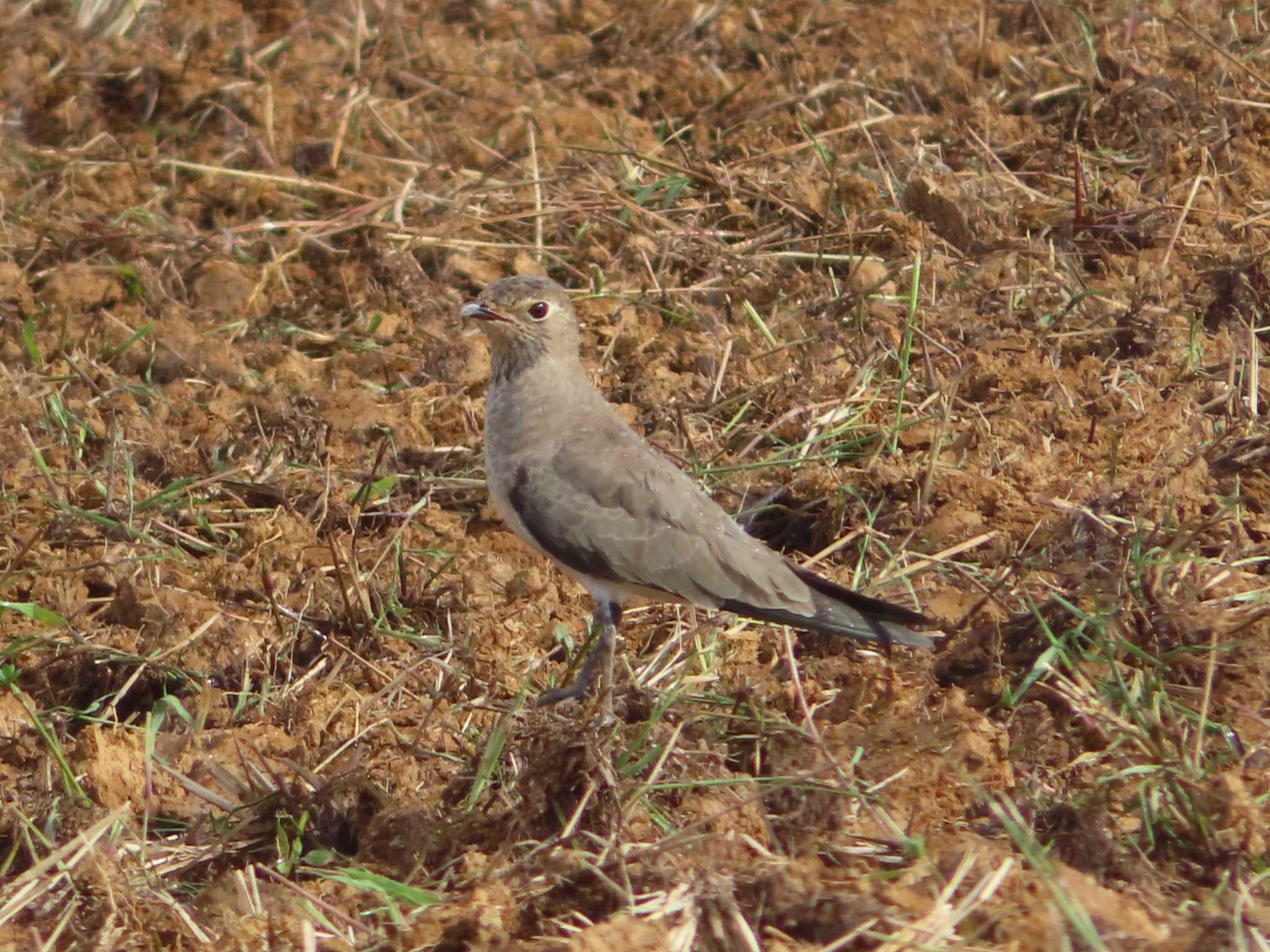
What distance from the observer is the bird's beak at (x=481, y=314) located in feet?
16.9

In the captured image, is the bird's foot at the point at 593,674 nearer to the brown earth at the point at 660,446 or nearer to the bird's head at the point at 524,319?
the brown earth at the point at 660,446

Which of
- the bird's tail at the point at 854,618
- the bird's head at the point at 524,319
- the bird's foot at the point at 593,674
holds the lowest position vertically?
the bird's foot at the point at 593,674

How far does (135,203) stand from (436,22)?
6.92 feet

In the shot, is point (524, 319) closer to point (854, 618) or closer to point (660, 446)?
point (660, 446)

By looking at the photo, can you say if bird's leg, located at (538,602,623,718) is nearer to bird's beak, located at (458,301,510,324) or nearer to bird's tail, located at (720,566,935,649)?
bird's tail, located at (720,566,935,649)

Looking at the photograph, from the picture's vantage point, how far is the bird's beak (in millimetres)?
5145

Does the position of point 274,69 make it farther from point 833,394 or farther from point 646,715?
point 646,715

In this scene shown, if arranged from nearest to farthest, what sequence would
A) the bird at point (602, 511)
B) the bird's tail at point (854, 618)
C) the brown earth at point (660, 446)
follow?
the brown earth at point (660, 446) < the bird's tail at point (854, 618) < the bird at point (602, 511)

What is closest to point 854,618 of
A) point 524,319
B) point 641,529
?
point 641,529

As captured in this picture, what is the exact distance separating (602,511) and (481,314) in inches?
31.1

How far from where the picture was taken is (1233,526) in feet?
16.7

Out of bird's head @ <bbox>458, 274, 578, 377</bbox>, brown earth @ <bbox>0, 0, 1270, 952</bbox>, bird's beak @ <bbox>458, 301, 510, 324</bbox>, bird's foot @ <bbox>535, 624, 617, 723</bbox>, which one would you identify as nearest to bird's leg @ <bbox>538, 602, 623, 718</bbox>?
bird's foot @ <bbox>535, 624, 617, 723</bbox>

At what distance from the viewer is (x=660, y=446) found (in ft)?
19.1

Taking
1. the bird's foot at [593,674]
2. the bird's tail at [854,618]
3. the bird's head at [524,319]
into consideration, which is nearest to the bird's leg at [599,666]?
the bird's foot at [593,674]
